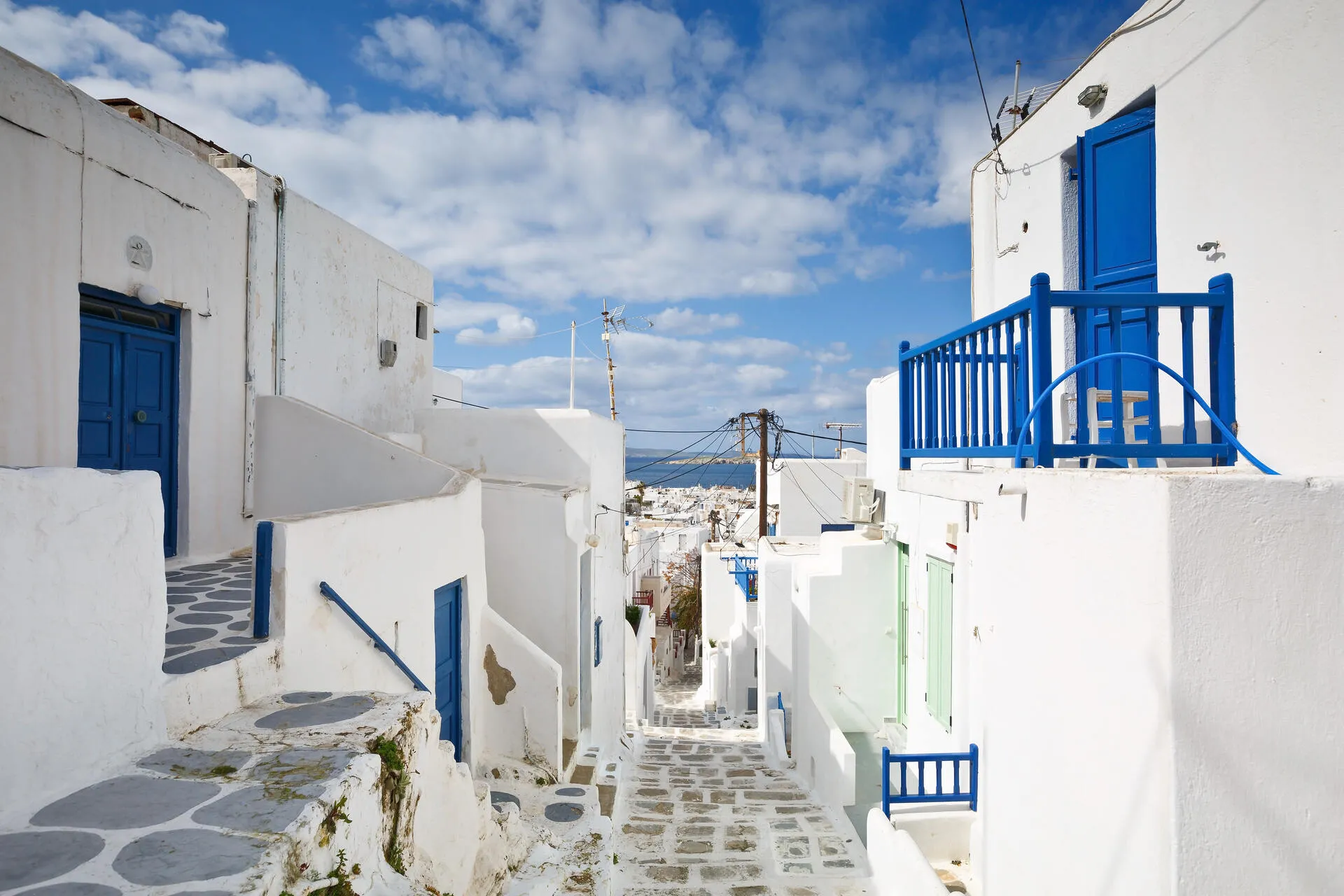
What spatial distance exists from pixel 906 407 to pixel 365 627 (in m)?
3.88

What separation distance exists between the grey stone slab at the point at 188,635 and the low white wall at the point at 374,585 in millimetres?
443

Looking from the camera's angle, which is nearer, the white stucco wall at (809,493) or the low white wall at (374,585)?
the low white wall at (374,585)

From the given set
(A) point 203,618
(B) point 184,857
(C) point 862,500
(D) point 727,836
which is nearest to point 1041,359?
(B) point 184,857

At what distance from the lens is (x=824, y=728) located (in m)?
9.72

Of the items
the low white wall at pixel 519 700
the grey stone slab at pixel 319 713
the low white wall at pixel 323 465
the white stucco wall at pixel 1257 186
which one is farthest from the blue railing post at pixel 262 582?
the white stucco wall at pixel 1257 186

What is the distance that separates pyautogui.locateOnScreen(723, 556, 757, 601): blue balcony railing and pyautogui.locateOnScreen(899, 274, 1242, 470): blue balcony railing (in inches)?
667

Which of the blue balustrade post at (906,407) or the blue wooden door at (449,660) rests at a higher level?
the blue balustrade post at (906,407)

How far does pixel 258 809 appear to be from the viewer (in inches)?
97.8

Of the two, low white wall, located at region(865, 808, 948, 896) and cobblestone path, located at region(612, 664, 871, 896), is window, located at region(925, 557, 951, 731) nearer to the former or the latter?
cobblestone path, located at region(612, 664, 871, 896)

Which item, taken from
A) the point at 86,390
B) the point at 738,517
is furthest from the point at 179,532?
the point at 738,517

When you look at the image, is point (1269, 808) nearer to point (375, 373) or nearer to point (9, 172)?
point (9, 172)

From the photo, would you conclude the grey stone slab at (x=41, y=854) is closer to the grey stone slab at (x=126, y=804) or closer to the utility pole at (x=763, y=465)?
the grey stone slab at (x=126, y=804)

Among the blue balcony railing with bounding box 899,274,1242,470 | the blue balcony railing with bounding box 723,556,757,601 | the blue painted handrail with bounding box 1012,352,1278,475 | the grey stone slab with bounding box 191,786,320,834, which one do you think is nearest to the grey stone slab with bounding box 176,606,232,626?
the grey stone slab with bounding box 191,786,320,834

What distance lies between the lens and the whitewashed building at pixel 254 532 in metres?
2.62
